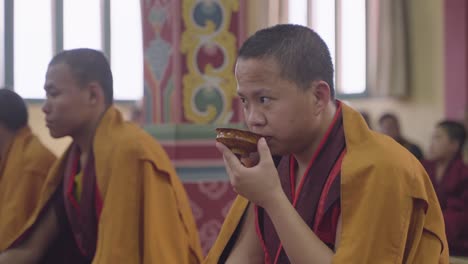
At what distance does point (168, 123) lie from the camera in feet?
12.9

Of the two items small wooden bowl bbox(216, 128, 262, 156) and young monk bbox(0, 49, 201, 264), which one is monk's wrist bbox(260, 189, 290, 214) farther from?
young monk bbox(0, 49, 201, 264)

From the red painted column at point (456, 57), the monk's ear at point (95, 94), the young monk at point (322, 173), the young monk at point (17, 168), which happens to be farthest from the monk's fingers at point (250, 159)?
the red painted column at point (456, 57)

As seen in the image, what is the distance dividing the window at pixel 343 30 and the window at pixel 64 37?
176 cm

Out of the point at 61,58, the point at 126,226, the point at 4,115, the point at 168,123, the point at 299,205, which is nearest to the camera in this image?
the point at 299,205

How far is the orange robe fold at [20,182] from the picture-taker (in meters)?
3.06

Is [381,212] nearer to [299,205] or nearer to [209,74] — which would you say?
[299,205]

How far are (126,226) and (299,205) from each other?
991mm

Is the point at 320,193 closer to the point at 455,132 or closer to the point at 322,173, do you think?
the point at 322,173

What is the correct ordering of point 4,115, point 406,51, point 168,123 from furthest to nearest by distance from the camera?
point 406,51, point 168,123, point 4,115


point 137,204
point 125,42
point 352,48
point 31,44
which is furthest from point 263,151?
point 352,48

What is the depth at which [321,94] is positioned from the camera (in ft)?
5.89

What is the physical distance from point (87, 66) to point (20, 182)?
0.57m

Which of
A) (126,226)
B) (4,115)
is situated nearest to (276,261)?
(126,226)

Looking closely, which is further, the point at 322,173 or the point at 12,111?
the point at 12,111
